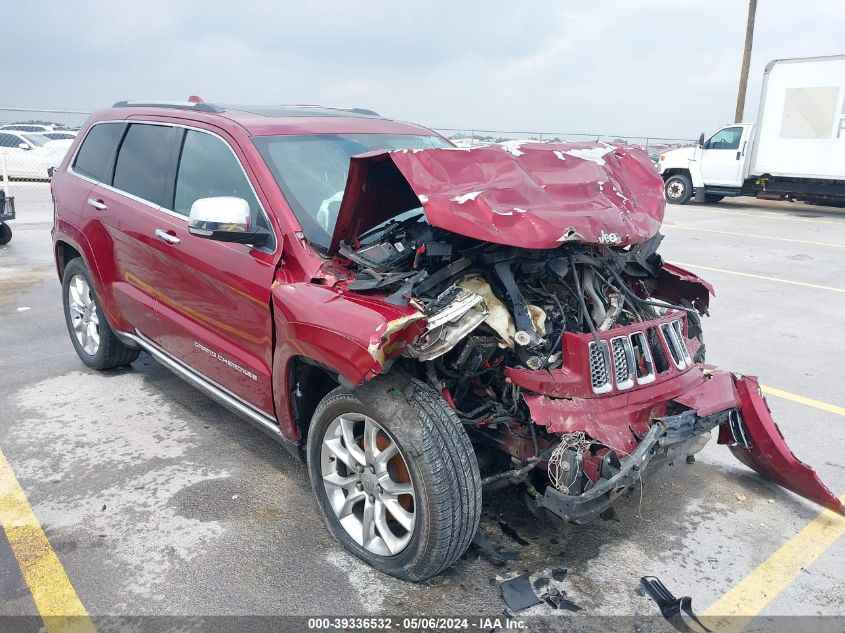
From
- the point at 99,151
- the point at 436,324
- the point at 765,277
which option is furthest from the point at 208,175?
the point at 765,277

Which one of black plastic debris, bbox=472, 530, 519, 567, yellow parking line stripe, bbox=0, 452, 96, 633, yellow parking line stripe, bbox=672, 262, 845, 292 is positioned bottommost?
yellow parking line stripe, bbox=0, 452, 96, 633

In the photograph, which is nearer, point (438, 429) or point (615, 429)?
point (438, 429)

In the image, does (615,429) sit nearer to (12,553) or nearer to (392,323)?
(392,323)

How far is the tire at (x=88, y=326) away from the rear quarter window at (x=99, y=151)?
0.67 m

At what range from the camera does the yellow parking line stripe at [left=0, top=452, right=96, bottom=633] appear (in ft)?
8.46

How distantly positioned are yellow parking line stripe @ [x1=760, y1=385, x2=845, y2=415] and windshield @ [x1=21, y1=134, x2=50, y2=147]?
67.3 ft

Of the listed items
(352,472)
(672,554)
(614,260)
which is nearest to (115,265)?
(352,472)

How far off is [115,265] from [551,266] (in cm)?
288

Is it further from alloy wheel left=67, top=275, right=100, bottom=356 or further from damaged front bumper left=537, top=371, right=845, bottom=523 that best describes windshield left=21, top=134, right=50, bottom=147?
damaged front bumper left=537, top=371, right=845, bottom=523

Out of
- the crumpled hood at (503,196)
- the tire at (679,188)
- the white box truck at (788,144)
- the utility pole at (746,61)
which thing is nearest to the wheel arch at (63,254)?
the crumpled hood at (503,196)

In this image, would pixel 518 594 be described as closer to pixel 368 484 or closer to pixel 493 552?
pixel 493 552

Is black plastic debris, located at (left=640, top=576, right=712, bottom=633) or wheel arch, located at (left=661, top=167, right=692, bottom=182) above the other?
wheel arch, located at (left=661, top=167, right=692, bottom=182)

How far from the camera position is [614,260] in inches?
137

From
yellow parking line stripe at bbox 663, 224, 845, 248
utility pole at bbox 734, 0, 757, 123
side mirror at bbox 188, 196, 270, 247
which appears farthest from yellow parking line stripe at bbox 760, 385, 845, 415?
utility pole at bbox 734, 0, 757, 123
